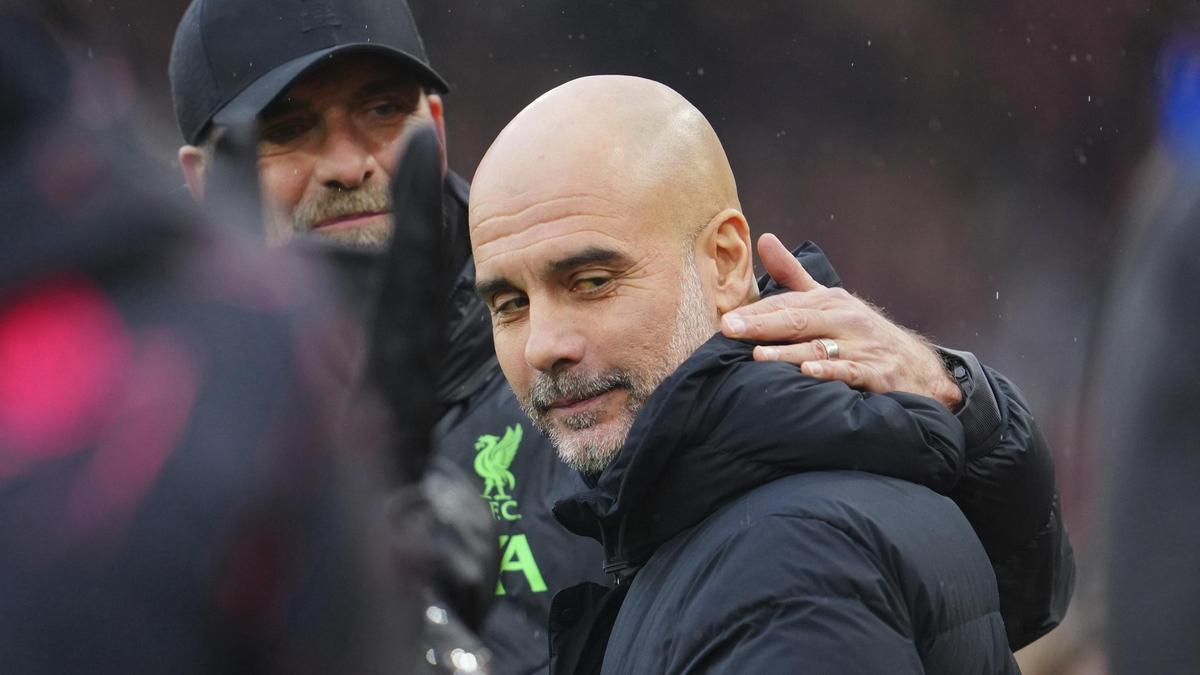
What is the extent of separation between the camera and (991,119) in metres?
7.75

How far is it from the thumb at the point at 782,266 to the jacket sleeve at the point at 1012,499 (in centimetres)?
30

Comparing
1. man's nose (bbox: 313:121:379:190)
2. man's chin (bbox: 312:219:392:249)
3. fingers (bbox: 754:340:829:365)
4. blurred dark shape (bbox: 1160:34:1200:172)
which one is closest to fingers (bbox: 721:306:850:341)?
fingers (bbox: 754:340:829:365)

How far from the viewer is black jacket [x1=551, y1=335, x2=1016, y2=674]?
185 centimetres

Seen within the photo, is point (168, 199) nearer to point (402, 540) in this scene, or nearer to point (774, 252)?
point (402, 540)

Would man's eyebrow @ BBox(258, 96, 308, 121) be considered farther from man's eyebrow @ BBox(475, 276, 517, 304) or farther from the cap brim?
man's eyebrow @ BBox(475, 276, 517, 304)

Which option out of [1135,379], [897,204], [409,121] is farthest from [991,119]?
[1135,379]

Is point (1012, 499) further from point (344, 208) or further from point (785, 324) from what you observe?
point (344, 208)

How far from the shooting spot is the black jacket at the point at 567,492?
2.45 m

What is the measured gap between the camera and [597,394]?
2.35m

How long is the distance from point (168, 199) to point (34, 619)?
1.10ft

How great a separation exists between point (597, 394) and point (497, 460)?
1.02m

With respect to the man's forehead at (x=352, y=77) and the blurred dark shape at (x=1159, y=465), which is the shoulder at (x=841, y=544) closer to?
the blurred dark shape at (x=1159, y=465)

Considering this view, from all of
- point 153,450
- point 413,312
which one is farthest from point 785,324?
point 153,450

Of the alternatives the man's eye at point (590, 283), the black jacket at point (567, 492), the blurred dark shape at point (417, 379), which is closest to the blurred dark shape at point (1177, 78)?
the black jacket at point (567, 492)
